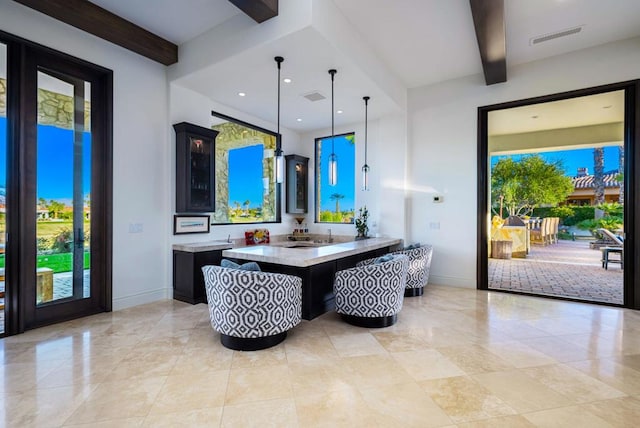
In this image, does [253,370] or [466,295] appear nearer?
[253,370]

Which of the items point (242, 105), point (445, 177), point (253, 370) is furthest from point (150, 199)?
point (445, 177)

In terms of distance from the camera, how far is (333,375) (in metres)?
2.37

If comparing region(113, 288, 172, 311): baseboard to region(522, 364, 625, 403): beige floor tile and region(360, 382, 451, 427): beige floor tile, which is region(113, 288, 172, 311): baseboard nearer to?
region(360, 382, 451, 427): beige floor tile

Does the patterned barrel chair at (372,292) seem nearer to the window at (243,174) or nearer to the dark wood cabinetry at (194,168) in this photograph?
the dark wood cabinetry at (194,168)

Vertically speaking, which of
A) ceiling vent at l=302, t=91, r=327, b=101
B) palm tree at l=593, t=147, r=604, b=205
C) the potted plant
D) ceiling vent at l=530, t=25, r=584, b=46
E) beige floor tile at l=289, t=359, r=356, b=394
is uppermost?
ceiling vent at l=530, t=25, r=584, b=46

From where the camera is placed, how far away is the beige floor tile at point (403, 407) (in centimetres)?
186

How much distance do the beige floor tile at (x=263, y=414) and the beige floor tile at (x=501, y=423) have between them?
100cm

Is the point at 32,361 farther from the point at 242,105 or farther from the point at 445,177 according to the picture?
the point at 445,177

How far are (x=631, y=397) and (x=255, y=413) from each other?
2.51 metres

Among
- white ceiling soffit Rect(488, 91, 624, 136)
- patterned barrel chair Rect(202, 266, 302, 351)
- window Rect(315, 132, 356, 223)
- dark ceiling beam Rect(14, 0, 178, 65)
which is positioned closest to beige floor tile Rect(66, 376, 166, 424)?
patterned barrel chair Rect(202, 266, 302, 351)

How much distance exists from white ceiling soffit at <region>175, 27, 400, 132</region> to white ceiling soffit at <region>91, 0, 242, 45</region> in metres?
0.50

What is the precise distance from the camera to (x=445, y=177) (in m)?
5.36

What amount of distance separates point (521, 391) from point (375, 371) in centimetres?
100

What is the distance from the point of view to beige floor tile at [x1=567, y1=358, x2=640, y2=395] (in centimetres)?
223
